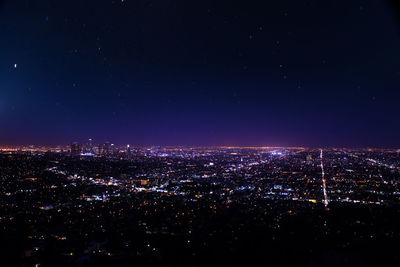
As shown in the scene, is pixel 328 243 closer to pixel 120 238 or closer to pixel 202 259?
pixel 202 259

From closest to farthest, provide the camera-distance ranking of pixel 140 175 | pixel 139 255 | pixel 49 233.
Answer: pixel 139 255 → pixel 49 233 → pixel 140 175

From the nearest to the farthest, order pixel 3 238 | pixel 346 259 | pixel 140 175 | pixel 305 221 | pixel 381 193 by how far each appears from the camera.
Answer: pixel 346 259
pixel 3 238
pixel 305 221
pixel 381 193
pixel 140 175

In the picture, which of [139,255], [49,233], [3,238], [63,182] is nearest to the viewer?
[139,255]

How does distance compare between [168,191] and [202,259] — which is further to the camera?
[168,191]

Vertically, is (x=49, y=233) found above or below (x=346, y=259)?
below

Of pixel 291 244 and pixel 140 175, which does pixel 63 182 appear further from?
pixel 291 244

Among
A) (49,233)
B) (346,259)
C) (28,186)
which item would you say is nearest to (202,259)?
(346,259)

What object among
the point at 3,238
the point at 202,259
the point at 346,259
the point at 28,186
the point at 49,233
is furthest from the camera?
the point at 28,186

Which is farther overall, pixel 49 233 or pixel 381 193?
pixel 381 193

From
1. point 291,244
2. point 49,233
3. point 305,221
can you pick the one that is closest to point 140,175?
point 49,233
